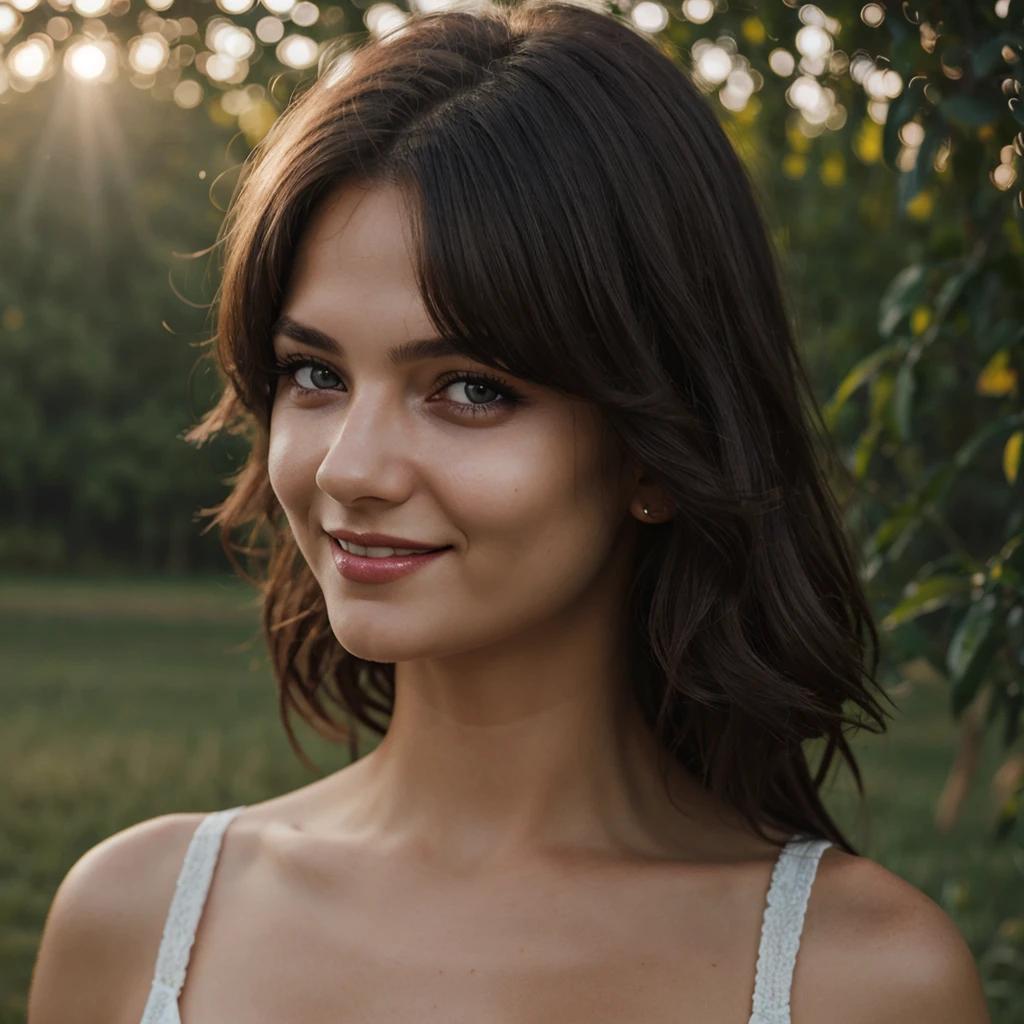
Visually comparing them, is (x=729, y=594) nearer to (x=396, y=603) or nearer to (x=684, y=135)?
(x=396, y=603)

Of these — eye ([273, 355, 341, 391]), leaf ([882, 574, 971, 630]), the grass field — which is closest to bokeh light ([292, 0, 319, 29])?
eye ([273, 355, 341, 391])

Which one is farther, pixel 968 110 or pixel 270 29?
pixel 270 29

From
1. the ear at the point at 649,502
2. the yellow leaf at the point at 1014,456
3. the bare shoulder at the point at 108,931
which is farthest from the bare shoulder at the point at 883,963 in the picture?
the bare shoulder at the point at 108,931

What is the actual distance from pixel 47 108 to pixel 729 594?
2213 mm

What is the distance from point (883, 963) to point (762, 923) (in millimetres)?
165

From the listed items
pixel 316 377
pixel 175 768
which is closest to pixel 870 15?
pixel 316 377

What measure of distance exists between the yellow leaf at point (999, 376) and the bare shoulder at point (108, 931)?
147cm

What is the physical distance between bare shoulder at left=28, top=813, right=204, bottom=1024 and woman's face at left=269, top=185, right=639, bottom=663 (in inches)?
24.9

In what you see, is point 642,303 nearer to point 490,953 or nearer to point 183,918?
point 490,953

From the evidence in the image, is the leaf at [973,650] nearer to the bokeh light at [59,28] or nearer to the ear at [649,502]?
the ear at [649,502]

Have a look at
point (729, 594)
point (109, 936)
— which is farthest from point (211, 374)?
point (729, 594)

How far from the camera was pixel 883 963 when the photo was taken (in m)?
1.56

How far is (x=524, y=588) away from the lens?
159 centimetres

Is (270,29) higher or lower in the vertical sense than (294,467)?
higher
